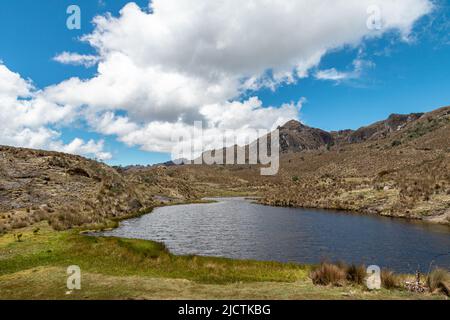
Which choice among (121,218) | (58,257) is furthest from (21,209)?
(58,257)

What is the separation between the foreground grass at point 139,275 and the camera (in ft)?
57.7

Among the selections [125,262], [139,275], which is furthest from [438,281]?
[125,262]

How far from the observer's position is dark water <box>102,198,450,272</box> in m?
34.6

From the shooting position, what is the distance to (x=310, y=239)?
44.6 metres

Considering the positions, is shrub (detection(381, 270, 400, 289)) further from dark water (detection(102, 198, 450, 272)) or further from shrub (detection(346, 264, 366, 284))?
dark water (detection(102, 198, 450, 272))

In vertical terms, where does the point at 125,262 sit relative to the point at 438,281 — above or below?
below

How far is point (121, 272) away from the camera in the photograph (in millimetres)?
23203

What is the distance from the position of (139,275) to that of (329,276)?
1211 cm

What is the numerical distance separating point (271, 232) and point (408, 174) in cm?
5336

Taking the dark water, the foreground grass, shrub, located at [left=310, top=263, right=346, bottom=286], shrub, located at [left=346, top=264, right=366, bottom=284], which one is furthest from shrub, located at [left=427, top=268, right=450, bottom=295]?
the dark water

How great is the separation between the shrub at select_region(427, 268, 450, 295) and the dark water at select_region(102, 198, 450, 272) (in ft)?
37.9

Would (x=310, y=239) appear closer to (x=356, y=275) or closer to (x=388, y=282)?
(x=356, y=275)
